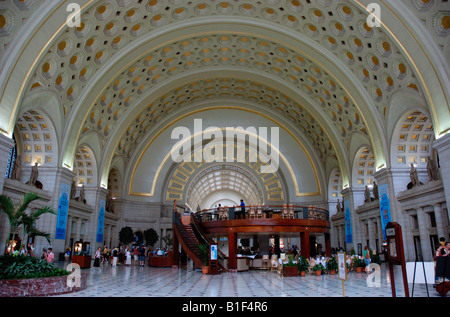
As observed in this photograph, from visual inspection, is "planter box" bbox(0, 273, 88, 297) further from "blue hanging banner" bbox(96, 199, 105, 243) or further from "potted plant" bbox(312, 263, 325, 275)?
"blue hanging banner" bbox(96, 199, 105, 243)

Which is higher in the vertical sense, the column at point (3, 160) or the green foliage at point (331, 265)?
the column at point (3, 160)

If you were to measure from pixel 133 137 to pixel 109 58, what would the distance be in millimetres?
9358

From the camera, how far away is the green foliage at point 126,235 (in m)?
25.9

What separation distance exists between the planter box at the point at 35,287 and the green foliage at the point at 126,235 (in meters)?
18.4

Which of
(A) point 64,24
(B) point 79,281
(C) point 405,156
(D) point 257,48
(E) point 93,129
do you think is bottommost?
(B) point 79,281

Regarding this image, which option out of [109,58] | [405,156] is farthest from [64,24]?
[405,156]

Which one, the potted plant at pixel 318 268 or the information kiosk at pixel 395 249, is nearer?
the information kiosk at pixel 395 249

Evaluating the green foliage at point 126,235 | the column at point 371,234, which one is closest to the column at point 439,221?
the column at point 371,234

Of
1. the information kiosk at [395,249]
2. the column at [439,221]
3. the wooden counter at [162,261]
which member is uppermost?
the column at [439,221]

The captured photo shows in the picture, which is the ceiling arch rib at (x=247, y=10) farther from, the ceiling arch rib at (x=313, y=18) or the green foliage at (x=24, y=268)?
the green foliage at (x=24, y=268)

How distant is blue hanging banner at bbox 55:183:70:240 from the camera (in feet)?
59.0

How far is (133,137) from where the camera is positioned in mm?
27391

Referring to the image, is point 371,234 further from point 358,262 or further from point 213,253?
point 213,253

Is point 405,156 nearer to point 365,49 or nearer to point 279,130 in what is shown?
point 365,49
